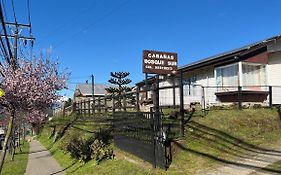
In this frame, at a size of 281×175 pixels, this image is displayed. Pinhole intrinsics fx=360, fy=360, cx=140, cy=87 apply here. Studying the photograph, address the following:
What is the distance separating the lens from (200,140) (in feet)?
38.2

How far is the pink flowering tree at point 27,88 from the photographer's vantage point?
1245 centimetres

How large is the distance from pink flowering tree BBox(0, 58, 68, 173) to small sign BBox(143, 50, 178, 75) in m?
5.03

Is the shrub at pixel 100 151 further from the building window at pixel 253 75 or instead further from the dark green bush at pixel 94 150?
the building window at pixel 253 75

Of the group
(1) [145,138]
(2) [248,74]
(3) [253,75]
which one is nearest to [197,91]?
(2) [248,74]

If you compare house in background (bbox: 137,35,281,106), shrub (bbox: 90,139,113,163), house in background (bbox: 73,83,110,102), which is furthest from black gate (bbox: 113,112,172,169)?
house in background (bbox: 73,83,110,102)

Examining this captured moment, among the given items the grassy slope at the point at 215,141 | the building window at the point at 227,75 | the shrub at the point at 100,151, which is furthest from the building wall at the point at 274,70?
the shrub at the point at 100,151

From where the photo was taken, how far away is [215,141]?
11789 millimetres

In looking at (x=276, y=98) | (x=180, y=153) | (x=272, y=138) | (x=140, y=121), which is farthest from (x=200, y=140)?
(x=276, y=98)

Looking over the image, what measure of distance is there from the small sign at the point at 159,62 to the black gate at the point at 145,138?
3998mm

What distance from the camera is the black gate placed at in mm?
10398

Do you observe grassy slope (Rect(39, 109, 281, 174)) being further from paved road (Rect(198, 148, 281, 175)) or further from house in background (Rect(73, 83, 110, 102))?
house in background (Rect(73, 83, 110, 102))

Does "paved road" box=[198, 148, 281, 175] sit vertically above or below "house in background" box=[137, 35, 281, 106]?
below

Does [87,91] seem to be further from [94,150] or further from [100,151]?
[100,151]

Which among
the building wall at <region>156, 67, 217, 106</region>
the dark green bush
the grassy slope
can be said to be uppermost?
the building wall at <region>156, 67, 217, 106</region>
